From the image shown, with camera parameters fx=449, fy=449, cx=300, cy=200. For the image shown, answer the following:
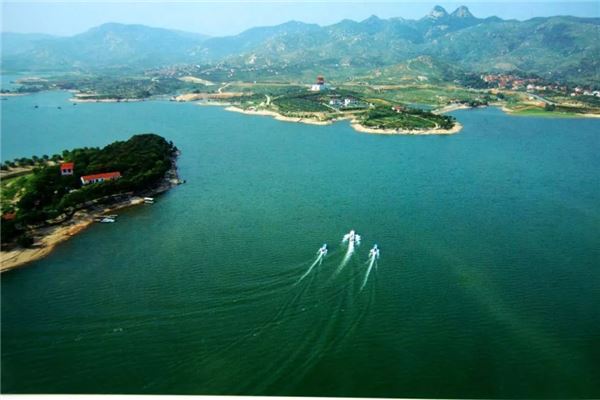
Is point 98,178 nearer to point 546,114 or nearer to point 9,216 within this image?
point 9,216

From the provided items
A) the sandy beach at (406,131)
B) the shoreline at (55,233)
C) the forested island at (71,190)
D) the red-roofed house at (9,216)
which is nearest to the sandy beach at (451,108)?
the sandy beach at (406,131)

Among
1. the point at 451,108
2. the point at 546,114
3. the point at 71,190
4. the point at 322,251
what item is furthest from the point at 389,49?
the point at 322,251

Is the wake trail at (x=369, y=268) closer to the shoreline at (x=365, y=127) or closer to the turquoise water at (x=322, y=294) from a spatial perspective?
the turquoise water at (x=322, y=294)

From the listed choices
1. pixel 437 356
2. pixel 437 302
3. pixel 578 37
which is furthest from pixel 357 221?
pixel 578 37

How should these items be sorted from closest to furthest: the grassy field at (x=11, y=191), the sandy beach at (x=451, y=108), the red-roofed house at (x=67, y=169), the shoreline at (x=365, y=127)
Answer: the grassy field at (x=11, y=191), the red-roofed house at (x=67, y=169), the shoreline at (x=365, y=127), the sandy beach at (x=451, y=108)

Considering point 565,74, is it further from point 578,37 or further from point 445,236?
point 445,236

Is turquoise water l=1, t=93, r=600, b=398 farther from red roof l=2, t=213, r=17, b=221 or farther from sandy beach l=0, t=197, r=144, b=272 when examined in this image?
red roof l=2, t=213, r=17, b=221

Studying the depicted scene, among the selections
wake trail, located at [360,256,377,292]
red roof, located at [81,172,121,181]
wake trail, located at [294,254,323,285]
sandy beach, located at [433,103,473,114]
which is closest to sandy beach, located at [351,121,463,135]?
sandy beach, located at [433,103,473,114]

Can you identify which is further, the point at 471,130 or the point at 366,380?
the point at 471,130
